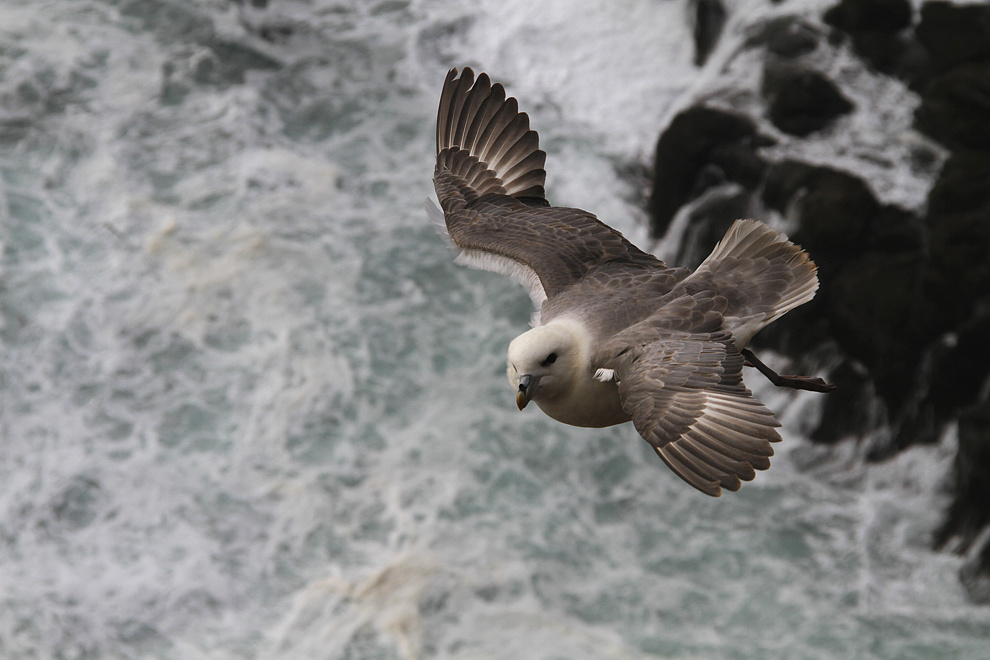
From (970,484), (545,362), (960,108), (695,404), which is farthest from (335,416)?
(695,404)

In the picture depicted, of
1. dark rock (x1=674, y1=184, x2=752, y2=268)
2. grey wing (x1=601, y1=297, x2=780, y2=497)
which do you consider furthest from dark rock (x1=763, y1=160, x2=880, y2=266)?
grey wing (x1=601, y1=297, x2=780, y2=497)

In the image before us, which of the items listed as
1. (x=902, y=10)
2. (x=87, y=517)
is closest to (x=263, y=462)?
(x=87, y=517)

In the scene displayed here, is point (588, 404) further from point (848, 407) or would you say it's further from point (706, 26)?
point (706, 26)

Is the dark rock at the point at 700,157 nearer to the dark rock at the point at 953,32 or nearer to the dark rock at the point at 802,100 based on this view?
the dark rock at the point at 802,100

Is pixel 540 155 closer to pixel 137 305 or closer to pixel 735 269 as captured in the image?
pixel 735 269

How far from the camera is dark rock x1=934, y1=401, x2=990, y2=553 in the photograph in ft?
33.0

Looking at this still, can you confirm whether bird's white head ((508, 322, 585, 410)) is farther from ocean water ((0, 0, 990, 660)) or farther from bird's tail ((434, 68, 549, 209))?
ocean water ((0, 0, 990, 660))

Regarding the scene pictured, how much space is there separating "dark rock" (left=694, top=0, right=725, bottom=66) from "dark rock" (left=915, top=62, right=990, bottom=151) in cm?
365

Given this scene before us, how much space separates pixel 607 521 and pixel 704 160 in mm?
3995

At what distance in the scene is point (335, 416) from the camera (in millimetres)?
12961

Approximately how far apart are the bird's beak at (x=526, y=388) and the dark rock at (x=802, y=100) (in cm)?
738

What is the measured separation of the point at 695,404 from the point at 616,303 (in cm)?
109

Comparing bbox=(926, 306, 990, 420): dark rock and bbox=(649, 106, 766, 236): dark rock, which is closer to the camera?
bbox=(926, 306, 990, 420): dark rock

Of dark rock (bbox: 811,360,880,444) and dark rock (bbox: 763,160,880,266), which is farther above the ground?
dark rock (bbox: 763,160,880,266)
